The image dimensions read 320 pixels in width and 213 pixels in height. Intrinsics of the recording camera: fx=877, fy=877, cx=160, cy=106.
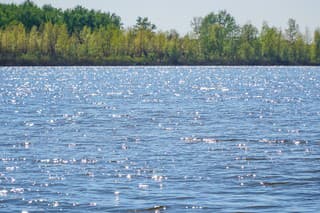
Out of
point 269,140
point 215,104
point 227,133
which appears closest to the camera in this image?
point 269,140

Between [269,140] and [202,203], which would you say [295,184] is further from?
[269,140]

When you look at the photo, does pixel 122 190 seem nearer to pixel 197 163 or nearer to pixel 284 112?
pixel 197 163

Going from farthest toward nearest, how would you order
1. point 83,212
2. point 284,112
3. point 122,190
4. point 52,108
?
point 52,108, point 284,112, point 122,190, point 83,212

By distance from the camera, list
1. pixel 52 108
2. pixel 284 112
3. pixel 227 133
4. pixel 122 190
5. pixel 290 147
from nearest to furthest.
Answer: pixel 122 190 → pixel 290 147 → pixel 227 133 → pixel 284 112 → pixel 52 108

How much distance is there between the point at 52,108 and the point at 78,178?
160 ft

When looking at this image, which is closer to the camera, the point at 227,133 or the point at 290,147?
the point at 290,147

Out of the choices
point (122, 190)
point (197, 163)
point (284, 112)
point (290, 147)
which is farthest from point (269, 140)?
point (284, 112)

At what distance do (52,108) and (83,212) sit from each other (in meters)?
55.2

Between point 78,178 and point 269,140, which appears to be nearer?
point 78,178

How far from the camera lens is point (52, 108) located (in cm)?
8138

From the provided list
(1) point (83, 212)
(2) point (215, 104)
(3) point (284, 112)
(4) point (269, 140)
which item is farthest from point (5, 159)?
(2) point (215, 104)

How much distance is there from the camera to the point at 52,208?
27500 mm

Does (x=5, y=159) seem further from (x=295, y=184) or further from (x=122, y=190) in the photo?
(x=295, y=184)

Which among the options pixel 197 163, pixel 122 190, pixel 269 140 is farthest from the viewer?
pixel 269 140
